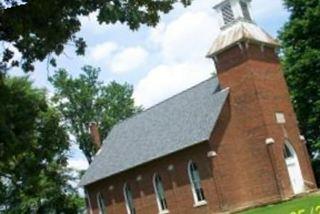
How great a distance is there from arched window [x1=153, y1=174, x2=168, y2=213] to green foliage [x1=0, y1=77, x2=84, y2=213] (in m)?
6.08

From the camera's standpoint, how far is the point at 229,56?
3859 cm

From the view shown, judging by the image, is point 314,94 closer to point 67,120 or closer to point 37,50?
point 67,120

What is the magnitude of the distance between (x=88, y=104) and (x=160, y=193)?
28711 millimetres

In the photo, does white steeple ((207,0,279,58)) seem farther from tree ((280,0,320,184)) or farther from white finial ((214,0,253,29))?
tree ((280,0,320,184))

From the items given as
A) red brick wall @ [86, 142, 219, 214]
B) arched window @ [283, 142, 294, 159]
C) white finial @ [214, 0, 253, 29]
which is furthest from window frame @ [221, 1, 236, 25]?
arched window @ [283, 142, 294, 159]

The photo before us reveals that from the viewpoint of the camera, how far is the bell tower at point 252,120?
36844 millimetres

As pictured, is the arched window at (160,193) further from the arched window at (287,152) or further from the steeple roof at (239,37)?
the steeple roof at (239,37)

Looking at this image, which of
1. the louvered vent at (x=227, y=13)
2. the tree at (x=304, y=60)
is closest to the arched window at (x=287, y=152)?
the tree at (x=304, y=60)

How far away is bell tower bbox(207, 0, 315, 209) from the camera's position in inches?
1451

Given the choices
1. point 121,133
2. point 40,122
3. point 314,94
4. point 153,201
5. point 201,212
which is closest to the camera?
point 40,122

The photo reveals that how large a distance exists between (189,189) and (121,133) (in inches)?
468

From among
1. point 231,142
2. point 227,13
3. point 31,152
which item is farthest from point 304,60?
point 31,152

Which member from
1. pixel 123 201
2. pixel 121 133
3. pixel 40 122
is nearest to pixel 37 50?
pixel 40 122

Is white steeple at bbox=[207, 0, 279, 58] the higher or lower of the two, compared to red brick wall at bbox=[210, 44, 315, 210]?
higher
